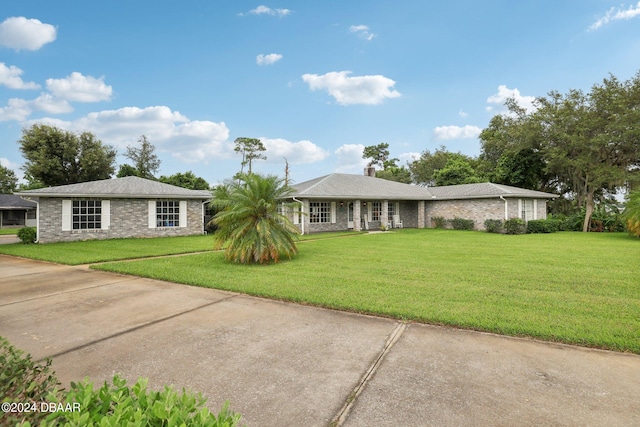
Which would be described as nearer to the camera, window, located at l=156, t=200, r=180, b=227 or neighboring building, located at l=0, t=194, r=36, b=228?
window, located at l=156, t=200, r=180, b=227

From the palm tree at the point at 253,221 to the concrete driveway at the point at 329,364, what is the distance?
12.3 ft

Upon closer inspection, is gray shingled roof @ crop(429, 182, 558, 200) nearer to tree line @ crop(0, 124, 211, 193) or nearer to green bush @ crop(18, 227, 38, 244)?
tree line @ crop(0, 124, 211, 193)

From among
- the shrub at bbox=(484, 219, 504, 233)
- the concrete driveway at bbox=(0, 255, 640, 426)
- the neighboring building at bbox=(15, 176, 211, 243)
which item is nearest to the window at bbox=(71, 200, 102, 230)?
the neighboring building at bbox=(15, 176, 211, 243)

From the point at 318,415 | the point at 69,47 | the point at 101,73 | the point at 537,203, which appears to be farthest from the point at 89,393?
the point at 537,203

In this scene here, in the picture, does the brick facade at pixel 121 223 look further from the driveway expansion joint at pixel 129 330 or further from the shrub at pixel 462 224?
the shrub at pixel 462 224

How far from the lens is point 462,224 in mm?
21781

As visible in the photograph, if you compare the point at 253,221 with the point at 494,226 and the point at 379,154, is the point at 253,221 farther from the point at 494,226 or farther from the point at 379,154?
the point at 379,154

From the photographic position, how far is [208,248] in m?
12.8

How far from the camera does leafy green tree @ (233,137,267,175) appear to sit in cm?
4438

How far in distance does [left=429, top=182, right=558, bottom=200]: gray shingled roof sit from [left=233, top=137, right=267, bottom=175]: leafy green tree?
90.9 ft

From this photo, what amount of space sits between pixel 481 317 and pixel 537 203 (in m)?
21.7

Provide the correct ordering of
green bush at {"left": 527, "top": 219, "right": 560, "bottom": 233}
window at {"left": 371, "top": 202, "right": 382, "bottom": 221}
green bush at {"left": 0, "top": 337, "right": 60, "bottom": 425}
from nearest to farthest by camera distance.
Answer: green bush at {"left": 0, "top": 337, "right": 60, "bottom": 425}, green bush at {"left": 527, "top": 219, "right": 560, "bottom": 233}, window at {"left": 371, "top": 202, "right": 382, "bottom": 221}

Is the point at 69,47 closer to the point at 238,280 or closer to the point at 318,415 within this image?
the point at 238,280

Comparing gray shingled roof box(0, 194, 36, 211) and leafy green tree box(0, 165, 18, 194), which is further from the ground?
leafy green tree box(0, 165, 18, 194)
